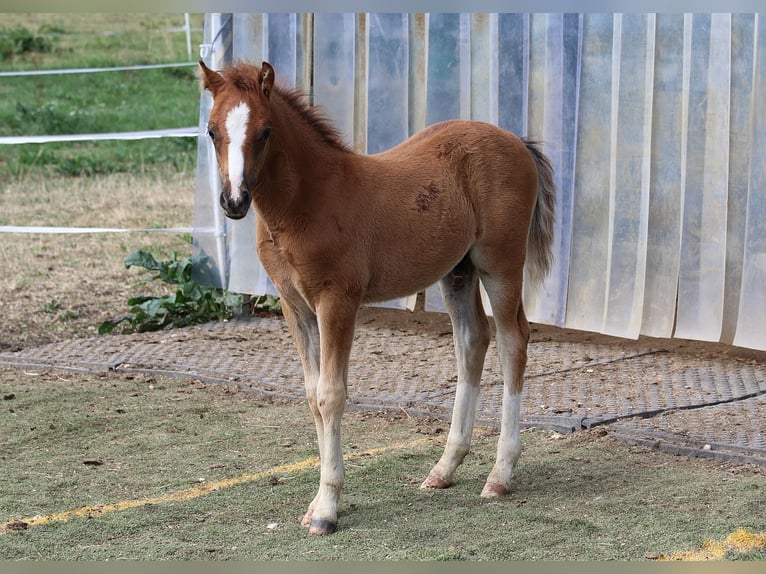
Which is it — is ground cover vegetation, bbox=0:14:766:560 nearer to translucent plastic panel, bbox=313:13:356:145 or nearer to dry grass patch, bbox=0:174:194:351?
dry grass patch, bbox=0:174:194:351

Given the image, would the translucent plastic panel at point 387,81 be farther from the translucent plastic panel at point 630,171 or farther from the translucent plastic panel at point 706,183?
the translucent plastic panel at point 706,183

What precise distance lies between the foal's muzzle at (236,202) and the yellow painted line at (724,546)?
2.08m

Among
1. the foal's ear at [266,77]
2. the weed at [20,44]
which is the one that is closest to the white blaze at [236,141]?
the foal's ear at [266,77]

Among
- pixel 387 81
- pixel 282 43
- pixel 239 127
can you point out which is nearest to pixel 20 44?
pixel 282 43

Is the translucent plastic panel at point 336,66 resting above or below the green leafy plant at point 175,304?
above

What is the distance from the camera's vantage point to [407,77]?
810 centimetres

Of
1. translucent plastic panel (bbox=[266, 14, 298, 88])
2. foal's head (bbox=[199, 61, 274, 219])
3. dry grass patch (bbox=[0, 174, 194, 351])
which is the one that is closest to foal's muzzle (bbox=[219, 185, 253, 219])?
foal's head (bbox=[199, 61, 274, 219])

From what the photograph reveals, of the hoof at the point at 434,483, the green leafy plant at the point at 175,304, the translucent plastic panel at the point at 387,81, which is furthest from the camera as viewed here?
the green leafy plant at the point at 175,304

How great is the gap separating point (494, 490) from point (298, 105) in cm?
194

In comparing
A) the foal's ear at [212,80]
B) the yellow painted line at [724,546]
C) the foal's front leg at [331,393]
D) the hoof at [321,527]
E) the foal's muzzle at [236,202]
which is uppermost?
the foal's ear at [212,80]

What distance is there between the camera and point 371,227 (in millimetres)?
4973

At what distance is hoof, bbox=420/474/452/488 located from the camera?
537cm

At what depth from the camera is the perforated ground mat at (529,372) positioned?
20.2ft

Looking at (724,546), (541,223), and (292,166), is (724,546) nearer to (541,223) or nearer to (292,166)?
(541,223)
